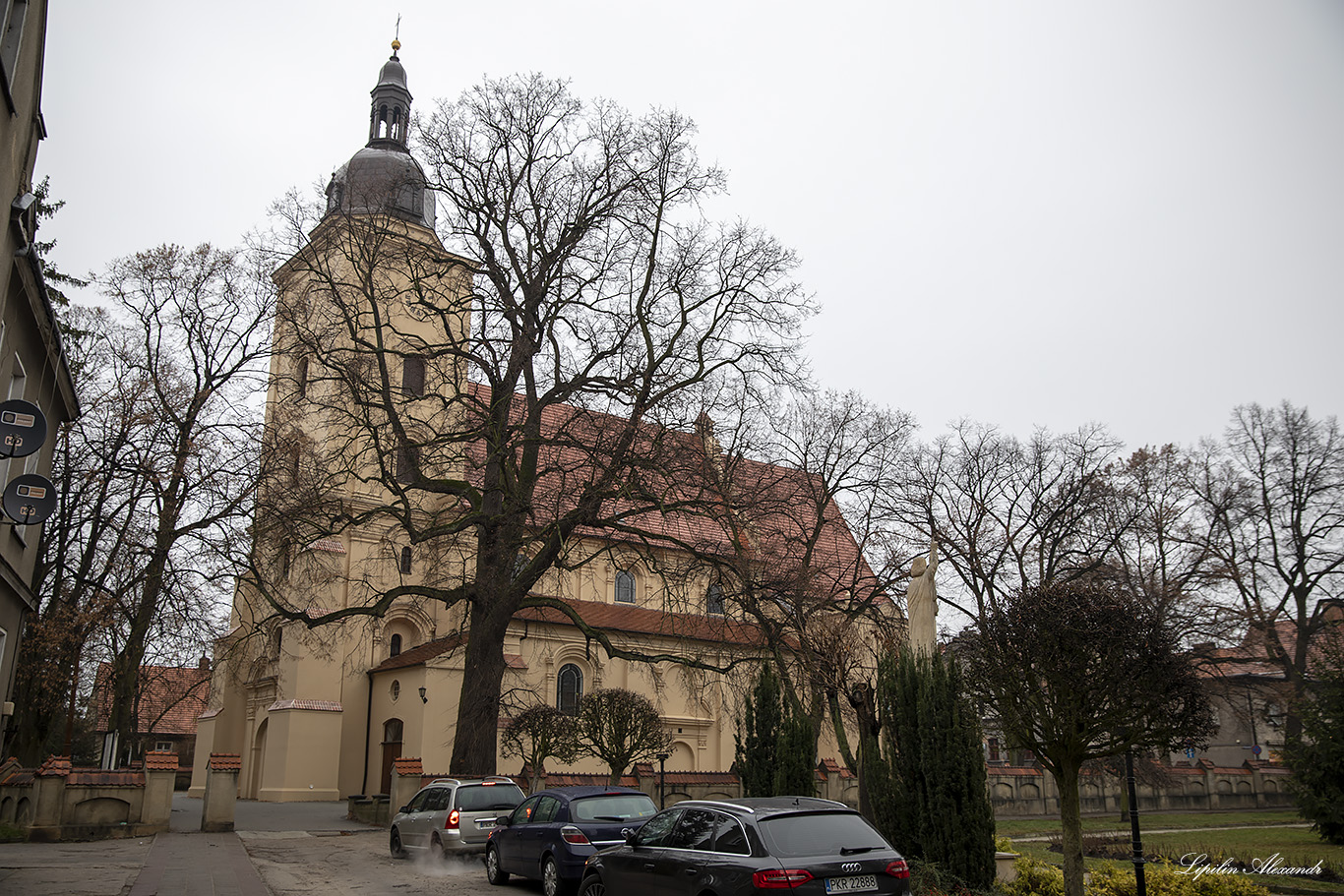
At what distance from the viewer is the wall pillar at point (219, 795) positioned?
67.9 feet

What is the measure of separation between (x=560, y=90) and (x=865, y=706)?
1452 cm

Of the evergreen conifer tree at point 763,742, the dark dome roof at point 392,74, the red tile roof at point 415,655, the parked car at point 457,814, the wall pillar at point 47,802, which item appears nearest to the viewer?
the parked car at point 457,814

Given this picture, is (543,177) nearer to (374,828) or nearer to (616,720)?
(616,720)

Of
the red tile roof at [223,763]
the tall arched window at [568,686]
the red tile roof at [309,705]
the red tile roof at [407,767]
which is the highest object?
the tall arched window at [568,686]

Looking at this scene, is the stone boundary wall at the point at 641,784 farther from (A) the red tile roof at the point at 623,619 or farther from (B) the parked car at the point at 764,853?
(B) the parked car at the point at 764,853

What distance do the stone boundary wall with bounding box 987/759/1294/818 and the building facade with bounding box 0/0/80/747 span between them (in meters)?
30.8

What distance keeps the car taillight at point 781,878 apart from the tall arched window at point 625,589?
3000cm

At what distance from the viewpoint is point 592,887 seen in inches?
407

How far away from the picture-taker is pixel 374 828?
22891 mm

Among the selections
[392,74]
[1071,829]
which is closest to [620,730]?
[1071,829]

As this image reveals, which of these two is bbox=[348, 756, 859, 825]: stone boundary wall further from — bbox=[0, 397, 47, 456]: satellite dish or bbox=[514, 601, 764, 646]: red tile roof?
bbox=[0, 397, 47, 456]: satellite dish

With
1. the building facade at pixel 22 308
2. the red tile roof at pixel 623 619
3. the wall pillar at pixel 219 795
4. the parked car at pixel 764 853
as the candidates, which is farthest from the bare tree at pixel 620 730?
the parked car at pixel 764 853

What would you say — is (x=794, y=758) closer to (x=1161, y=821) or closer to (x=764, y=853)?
(x=764, y=853)

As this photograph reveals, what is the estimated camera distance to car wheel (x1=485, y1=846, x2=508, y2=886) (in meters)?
13.4
